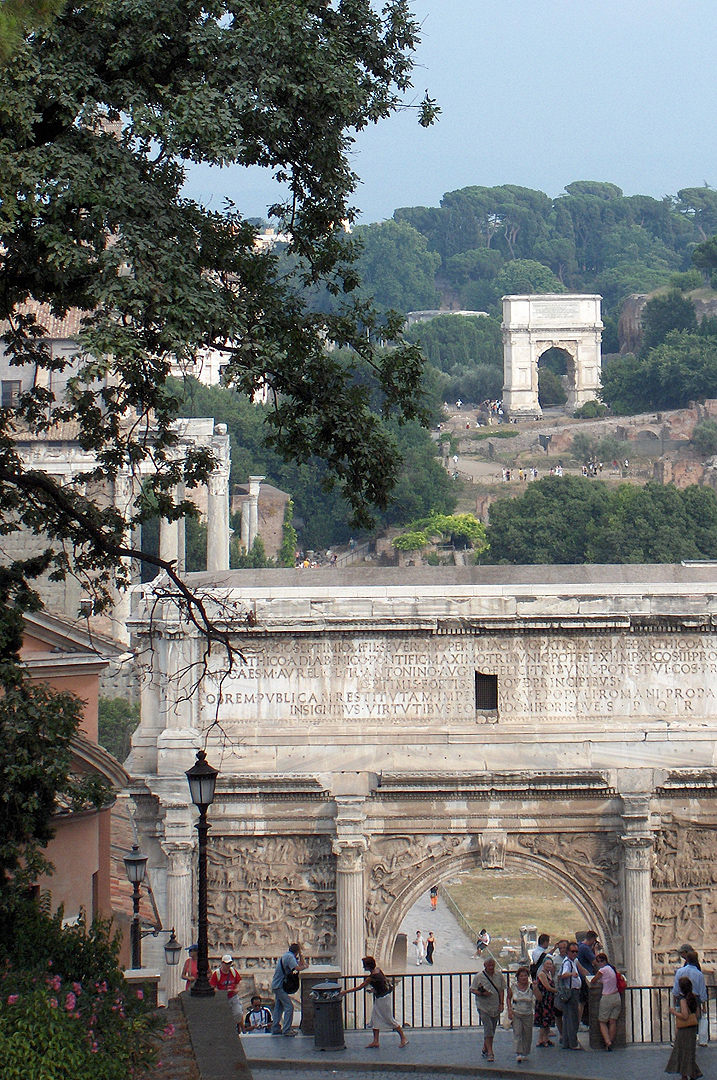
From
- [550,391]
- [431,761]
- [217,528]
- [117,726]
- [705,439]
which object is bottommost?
[431,761]

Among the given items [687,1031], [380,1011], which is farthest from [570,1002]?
[687,1031]

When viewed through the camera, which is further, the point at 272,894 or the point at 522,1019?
the point at 272,894

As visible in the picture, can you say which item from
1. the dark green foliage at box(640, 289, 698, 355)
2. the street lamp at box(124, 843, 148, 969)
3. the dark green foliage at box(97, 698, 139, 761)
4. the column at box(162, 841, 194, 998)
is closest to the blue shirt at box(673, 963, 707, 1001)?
the street lamp at box(124, 843, 148, 969)

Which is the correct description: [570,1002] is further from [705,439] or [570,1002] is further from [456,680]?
[705,439]

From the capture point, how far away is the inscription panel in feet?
67.3

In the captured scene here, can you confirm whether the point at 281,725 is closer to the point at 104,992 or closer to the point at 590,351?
the point at 104,992

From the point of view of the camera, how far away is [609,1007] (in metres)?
15.1

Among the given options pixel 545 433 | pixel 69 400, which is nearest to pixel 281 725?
pixel 69 400

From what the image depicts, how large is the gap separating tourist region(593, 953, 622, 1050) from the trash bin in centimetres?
220

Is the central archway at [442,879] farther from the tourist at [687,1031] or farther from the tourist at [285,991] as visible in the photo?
the tourist at [687,1031]

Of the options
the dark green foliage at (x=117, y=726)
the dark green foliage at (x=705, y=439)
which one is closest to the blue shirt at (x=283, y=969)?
the dark green foliage at (x=117, y=726)

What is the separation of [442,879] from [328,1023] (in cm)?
527

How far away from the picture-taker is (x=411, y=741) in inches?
800

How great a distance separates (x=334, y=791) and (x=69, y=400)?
8908 millimetres
